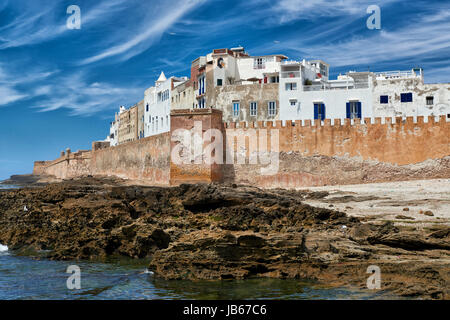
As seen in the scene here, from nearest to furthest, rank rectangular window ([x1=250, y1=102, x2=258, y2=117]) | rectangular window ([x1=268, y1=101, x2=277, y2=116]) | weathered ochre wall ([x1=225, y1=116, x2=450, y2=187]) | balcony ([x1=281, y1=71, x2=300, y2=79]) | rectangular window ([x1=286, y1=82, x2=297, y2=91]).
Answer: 1. weathered ochre wall ([x1=225, y1=116, x2=450, y2=187])
2. rectangular window ([x1=286, y1=82, x2=297, y2=91])
3. rectangular window ([x1=268, y1=101, x2=277, y2=116])
4. balcony ([x1=281, y1=71, x2=300, y2=79])
5. rectangular window ([x1=250, y1=102, x2=258, y2=117])

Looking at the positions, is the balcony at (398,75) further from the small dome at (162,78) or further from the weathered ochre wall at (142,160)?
the small dome at (162,78)

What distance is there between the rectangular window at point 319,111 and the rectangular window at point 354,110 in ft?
6.07

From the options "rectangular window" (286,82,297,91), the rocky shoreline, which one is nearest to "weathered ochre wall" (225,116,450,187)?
"rectangular window" (286,82,297,91)

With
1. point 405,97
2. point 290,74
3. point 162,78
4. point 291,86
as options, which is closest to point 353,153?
point 405,97

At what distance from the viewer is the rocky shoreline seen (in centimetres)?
986

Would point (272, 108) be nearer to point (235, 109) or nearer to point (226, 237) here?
point (235, 109)

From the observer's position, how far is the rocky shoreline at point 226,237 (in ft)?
32.3

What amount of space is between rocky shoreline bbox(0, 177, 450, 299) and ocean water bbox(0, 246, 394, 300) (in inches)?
14.0

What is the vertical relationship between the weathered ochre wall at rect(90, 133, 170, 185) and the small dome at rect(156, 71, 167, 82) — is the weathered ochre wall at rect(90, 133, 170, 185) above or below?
below

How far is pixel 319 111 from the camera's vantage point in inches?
1411

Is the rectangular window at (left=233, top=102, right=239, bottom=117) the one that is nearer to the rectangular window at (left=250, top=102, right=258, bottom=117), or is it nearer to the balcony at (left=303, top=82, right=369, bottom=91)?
the rectangular window at (left=250, top=102, right=258, bottom=117)
